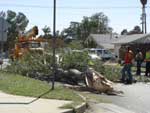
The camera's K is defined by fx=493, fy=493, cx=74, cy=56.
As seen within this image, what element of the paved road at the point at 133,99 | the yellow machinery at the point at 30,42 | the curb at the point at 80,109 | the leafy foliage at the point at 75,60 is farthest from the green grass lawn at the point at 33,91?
the yellow machinery at the point at 30,42

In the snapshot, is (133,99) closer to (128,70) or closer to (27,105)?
(27,105)

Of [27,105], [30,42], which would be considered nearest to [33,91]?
[27,105]

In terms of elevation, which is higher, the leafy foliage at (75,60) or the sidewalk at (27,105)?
the leafy foliage at (75,60)

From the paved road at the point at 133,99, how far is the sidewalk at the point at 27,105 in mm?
1369

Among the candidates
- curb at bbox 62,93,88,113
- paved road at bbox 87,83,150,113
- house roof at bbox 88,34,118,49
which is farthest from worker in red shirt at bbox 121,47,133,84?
house roof at bbox 88,34,118,49

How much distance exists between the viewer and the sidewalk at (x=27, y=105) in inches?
530

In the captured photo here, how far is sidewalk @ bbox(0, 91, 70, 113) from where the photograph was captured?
44.2 feet

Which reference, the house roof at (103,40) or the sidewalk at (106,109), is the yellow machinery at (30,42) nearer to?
the sidewalk at (106,109)

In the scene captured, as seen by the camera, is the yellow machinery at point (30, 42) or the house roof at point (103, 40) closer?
the yellow machinery at point (30, 42)

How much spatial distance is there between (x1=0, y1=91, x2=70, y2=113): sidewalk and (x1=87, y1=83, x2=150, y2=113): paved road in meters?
1.37

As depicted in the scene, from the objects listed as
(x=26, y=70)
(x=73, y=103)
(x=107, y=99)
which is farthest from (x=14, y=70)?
(x=73, y=103)

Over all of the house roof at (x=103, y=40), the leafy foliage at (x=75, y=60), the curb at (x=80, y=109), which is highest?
the leafy foliage at (x=75, y=60)

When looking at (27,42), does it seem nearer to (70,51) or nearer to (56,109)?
(70,51)

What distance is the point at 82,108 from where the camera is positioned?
14562 mm
